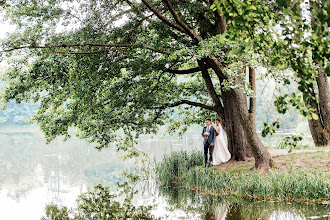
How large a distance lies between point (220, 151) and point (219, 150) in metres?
0.05

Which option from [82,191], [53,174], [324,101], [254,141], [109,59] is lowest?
[82,191]

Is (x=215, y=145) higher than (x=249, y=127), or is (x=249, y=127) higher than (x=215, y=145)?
(x=249, y=127)

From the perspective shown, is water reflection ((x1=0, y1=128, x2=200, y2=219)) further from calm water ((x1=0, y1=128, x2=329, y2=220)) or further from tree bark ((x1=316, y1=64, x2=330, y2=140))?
tree bark ((x1=316, y1=64, x2=330, y2=140))

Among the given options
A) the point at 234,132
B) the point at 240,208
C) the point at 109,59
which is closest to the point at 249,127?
the point at 234,132

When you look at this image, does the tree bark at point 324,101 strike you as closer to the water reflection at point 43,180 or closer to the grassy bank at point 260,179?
the grassy bank at point 260,179

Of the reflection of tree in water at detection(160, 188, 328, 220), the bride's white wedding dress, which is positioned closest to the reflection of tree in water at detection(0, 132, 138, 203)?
the reflection of tree in water at detection(160, 188, 328, 220)

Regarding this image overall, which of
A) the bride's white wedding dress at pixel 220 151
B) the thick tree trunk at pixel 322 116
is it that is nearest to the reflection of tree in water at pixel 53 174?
the bride's white wedding dress at pixel 220 151

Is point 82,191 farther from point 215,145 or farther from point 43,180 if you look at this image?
point 215,145

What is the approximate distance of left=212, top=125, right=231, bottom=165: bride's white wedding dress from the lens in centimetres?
1134

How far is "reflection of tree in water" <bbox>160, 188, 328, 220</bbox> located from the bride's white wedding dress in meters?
2.41

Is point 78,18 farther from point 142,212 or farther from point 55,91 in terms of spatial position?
point 142,212

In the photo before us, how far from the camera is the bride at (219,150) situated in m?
11.3

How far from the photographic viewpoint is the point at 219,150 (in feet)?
37.3

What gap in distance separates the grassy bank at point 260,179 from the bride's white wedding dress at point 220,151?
0.53m
